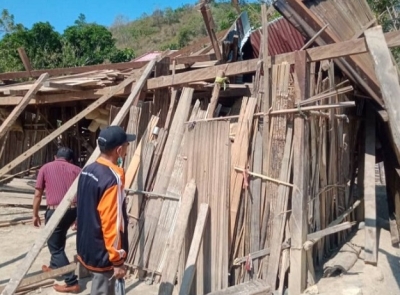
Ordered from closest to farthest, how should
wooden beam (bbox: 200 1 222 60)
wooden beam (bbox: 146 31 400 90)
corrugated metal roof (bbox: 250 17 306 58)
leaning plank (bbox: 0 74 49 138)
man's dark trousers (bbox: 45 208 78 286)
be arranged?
wooden beam (bbox: 146 31 400 90), man's dark trousers (bbox: 45 208 78 286), leaning plank (bbox: 0 74 49 138), wooden beam (bbox: 200 1 222 60), corrugated metal roof (bbox: 250 17 306 58)

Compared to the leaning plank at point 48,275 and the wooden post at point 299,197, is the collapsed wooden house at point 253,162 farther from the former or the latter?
the leaning plank at point 48,275

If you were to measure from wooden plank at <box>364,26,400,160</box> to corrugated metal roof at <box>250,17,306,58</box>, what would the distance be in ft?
15.3

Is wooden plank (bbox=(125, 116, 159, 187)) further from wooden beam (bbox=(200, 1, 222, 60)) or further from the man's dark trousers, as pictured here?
wooden beam (bbox=(200, 1, 222, 60))

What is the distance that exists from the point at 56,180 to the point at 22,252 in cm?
194

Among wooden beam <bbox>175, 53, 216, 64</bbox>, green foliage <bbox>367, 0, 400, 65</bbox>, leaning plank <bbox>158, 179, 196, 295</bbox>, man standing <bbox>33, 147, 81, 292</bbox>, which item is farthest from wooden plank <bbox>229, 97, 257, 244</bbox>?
green foliage <bbox>367, 0, 400, 65</bbox>

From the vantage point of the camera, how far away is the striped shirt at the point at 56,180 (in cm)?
536

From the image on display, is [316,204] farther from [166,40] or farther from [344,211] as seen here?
[166,40]

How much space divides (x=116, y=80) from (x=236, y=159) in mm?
3125

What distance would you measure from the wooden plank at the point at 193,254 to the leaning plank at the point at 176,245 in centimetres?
11

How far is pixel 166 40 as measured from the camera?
43.8 m

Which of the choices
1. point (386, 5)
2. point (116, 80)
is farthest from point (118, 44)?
point (116, 80)

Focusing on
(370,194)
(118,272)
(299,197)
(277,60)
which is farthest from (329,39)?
(118,272)

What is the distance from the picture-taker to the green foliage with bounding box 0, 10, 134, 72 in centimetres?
2391

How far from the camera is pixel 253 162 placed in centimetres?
513
